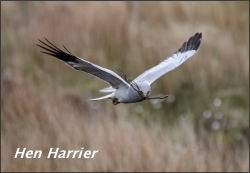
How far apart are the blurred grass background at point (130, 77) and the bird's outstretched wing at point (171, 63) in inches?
67.0

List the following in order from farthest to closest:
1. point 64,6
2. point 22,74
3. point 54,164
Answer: point 64,6
point 22,74
point 54,164

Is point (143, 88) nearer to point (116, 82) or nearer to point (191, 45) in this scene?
point (116, 82)

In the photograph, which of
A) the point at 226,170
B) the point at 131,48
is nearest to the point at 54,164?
the point at 226,170

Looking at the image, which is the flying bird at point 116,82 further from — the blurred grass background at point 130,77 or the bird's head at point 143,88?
the blurred grass background at point 130,77

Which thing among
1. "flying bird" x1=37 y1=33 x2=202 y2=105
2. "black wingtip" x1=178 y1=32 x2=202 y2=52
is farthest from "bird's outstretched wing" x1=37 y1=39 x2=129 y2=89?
"black wingtip" x1=178 y1=32 x2=202 y2=52

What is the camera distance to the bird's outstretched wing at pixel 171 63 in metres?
2.20

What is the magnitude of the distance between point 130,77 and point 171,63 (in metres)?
2.85

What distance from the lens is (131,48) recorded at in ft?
18.8

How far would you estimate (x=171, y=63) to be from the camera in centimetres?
247

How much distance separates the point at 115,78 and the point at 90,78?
3535 millimetres

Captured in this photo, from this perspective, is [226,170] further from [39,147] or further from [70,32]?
[70,32]

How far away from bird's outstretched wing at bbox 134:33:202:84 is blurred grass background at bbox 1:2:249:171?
1.70m

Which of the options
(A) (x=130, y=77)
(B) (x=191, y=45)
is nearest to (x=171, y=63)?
(B) (x=191, y=45)

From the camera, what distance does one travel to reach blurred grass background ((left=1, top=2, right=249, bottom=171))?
14.4 ft
